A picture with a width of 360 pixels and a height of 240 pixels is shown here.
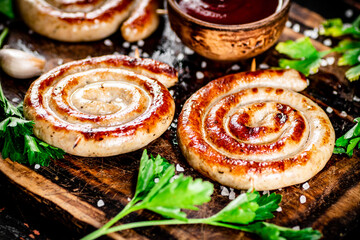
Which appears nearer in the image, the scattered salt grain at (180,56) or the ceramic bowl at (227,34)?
the ceramic bowl at (227,34)

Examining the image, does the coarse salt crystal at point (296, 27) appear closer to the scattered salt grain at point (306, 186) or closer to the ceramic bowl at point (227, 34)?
the ceramic bowl at point (227, 34)

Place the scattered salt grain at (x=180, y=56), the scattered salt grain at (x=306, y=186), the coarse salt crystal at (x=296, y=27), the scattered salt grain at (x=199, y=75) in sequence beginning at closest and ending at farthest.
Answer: the scattered salt grain at (x=306, y=186) < the scattered salt grain at (x=199, y=75) < the scattered salt grain at (x=180, y=56) < the coarse salt crystal at (x=296, y=27)

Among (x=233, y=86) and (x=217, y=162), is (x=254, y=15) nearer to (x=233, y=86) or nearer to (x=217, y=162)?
(x=233, y=86)

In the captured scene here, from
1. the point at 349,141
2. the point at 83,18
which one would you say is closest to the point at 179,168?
the point at 349,141

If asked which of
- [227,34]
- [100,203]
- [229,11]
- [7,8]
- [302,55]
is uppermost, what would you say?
[229,11]

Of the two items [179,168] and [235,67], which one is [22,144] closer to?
[179,168]

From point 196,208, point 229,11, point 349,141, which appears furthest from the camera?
point 229,11

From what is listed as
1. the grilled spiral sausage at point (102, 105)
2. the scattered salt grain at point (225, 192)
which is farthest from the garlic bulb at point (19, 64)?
the scattered salt grain at point (225, 192)
